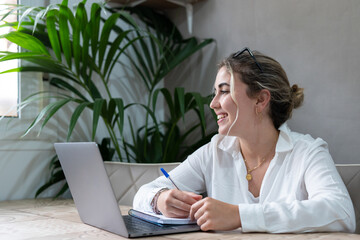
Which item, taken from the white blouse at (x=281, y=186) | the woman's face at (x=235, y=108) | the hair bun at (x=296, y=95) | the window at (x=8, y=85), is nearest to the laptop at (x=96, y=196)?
the white blouse at (x=281, y=186)

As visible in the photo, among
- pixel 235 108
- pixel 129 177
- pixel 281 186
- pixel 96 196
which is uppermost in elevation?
pixel 235 108

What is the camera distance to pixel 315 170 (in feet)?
4.45

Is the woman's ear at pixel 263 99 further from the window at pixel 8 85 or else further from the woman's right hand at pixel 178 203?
the window at pixel 8 85

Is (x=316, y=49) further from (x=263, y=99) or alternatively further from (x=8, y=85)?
(x=8, y=85)

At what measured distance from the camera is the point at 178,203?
4.06ft

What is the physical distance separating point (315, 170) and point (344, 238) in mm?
387

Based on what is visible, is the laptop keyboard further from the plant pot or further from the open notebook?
the plant pot

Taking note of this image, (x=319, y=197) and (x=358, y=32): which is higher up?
(x=358, y=32)

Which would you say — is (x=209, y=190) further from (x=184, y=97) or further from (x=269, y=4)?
(x=269, y=4)

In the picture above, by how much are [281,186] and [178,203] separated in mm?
439

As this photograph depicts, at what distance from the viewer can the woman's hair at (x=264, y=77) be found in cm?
160

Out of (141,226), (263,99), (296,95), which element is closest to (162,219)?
(141,226)

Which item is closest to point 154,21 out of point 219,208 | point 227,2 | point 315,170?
point 227,2

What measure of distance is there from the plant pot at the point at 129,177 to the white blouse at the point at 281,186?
273mm
